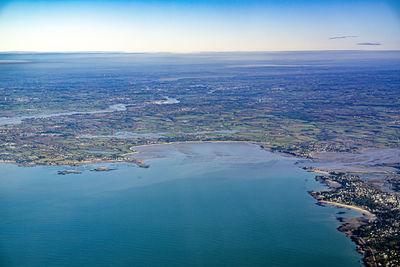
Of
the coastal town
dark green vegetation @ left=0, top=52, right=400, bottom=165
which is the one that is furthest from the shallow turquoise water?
dark green vegetation @ left=0, top=52, right=400, bottom=165

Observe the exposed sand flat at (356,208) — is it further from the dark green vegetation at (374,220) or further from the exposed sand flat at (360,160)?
the exposed sand flat at (360,160)

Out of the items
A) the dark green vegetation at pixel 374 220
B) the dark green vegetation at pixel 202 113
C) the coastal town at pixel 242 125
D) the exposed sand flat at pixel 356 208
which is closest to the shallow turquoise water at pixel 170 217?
the dark green vegetation at pixel 374 220

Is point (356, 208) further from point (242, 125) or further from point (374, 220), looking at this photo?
point (242, 125)

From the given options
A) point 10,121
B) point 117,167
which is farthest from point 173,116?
point 117,167

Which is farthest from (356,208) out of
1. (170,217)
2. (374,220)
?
(170,217)

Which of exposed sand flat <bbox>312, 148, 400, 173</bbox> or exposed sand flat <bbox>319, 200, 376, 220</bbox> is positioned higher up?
exposed sand flat <bbox>312, 148, 400, 173</bbox>

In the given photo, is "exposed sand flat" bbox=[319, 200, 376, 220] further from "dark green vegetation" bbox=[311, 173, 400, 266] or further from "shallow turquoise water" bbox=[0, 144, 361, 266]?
"shallow turquoise water" bbox=[0, 144, 361, 266]
